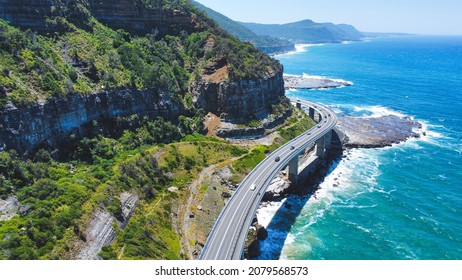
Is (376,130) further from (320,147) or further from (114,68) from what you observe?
(114,68)

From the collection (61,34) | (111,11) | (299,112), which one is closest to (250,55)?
(299,112)

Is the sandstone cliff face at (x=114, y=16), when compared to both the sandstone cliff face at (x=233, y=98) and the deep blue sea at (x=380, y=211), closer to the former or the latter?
the sandstone cliff face at (x=233, y=98)

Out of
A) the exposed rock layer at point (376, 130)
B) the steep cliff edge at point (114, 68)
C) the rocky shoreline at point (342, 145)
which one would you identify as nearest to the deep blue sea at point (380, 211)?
the rocky shoreline at point (342, 145)

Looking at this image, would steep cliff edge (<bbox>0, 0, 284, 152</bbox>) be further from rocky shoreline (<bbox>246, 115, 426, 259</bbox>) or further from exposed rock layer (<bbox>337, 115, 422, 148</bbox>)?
exposed rock layer (<bbox>337, 115, 422, 148</bbox>)

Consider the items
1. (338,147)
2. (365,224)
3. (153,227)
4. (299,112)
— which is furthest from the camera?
(299,112)

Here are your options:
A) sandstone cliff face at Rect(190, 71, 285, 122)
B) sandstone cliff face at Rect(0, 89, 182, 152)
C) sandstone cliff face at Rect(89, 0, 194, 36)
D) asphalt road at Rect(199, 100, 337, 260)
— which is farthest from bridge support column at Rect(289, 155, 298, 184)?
sandstone cliff face at Rect(89, 0, 194, 36)

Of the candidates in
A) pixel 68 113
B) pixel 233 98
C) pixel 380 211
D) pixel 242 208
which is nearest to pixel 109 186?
pixel 68 113

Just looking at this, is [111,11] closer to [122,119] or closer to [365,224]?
[122,119]
